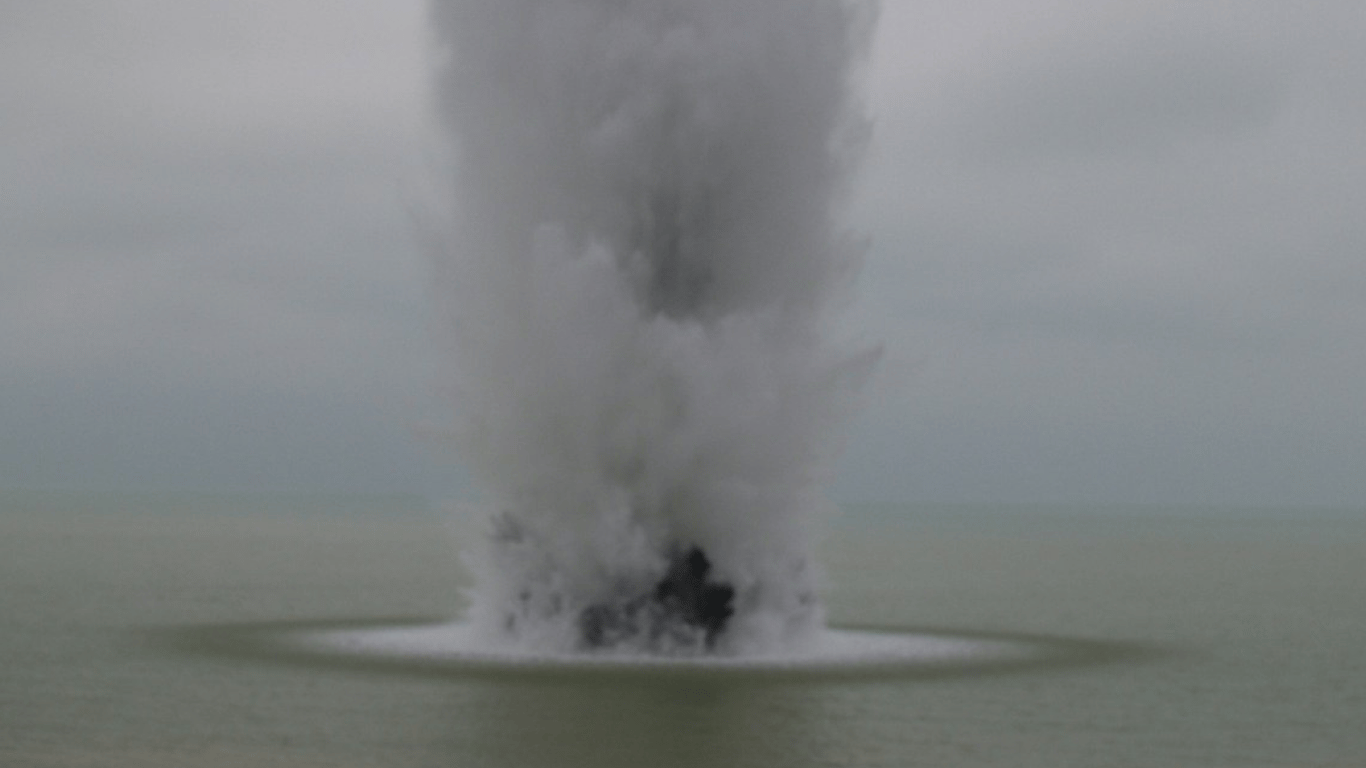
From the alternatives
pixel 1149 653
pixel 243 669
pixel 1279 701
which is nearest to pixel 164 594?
pixel 243 669

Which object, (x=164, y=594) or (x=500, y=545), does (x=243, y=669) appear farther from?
(x=164, y=594)

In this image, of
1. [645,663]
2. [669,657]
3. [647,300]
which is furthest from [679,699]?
[647,300]

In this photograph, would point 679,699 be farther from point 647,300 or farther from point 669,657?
point 647,300

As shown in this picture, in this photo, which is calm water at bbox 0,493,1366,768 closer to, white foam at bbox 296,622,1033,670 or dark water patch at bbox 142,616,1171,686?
dark water patch at bbox 142,616,1171,686

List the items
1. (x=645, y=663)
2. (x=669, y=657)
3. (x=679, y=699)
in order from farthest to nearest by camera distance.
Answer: (x=669, y=657)
(x=645, y=663)
(x=679, y=699)

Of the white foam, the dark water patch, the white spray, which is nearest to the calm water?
the dark water patch

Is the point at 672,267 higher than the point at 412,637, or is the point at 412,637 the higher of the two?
the point at 672,267
